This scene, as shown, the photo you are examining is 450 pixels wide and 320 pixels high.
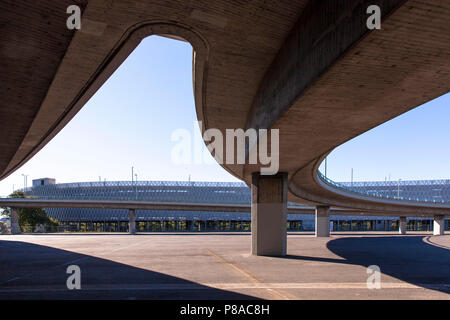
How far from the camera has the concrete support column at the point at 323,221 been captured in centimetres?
5088

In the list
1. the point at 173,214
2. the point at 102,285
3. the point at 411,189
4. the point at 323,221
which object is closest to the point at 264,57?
the point at 102,285

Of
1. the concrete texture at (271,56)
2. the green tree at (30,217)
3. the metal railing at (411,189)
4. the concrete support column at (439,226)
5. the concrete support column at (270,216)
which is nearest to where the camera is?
the concrete texture at (271,56)

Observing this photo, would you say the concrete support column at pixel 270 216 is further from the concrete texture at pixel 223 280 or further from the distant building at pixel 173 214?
the distant building at pixel 173 214

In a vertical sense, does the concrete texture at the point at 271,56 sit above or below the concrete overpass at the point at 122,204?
above

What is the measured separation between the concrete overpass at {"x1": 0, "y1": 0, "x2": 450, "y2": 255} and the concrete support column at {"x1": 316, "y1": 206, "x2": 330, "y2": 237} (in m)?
39.2

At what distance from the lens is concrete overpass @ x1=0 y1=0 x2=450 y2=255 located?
6551 mm

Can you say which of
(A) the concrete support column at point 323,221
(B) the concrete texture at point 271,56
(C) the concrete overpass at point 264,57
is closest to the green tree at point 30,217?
(A) the concrete support column at point 323,221

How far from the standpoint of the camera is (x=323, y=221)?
50844 mm

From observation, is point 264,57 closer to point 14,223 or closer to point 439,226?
point 439,226

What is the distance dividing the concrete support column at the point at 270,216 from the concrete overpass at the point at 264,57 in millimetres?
8432

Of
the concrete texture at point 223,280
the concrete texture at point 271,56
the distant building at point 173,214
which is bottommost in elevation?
the distant building at point 173,214

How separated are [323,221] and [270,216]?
31.3 metres

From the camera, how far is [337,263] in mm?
18969

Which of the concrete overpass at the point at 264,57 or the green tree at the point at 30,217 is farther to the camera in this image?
the green tree at the point at 30,217
